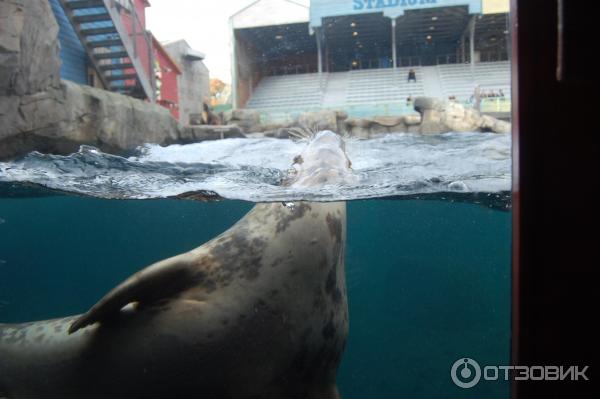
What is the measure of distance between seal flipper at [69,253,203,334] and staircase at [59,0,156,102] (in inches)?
320

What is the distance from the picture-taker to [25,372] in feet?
9.06

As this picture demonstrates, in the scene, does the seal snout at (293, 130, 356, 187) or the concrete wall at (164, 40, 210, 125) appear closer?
the seal snout at (293, 130, 356, 187)

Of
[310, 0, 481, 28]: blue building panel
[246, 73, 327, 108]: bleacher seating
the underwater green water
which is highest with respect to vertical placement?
[310, 0, 481, 28]: blue building panel

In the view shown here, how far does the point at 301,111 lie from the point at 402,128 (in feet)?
12.0

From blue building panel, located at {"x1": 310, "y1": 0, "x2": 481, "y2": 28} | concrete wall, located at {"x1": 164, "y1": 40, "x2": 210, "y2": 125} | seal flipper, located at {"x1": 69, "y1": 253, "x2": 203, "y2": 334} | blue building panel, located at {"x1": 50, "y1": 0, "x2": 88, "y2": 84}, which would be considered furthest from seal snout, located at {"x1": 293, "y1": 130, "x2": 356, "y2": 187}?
concrete wall, located at {"x1": 164, "y1": 40, "x2": 210, "y2": 125}

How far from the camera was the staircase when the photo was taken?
9930mm

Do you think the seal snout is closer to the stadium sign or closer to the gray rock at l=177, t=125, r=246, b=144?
the stadium sign

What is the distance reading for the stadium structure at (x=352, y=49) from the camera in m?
5.82

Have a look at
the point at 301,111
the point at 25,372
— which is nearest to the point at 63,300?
the point at 301,111

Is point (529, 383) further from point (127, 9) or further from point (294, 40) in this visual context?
point (127, 9)

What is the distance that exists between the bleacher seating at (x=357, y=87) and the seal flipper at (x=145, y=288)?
5117mm

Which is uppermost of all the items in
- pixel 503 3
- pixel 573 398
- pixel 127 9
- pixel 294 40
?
pixel 127 9

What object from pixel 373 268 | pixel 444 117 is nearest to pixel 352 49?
pixel 444 117

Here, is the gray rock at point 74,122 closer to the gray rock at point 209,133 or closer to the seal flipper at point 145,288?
the gray rock at point 209,133
